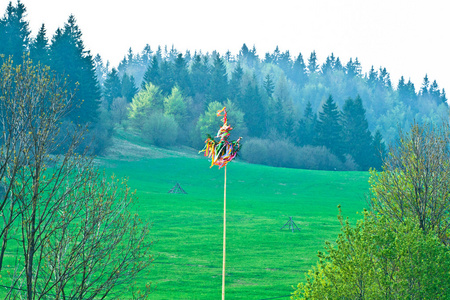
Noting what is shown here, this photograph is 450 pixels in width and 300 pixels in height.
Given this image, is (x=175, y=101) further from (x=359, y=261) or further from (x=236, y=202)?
(x=359, y=261)

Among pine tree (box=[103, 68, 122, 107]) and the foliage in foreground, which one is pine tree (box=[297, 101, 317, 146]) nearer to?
pine tree (box=[103, 68, 122, 107])

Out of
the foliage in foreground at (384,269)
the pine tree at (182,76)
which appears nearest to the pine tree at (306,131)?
the pine tree at (182,76)

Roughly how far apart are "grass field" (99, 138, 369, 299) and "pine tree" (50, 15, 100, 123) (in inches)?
317

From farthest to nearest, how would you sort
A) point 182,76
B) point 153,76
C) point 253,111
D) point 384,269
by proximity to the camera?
1. point 182,76
2. point 153,76
3. point 253,111
4. point 384,269

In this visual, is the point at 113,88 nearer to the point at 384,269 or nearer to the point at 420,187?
the point at 420,187

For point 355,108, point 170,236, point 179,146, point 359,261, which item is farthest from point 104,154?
point 359,261

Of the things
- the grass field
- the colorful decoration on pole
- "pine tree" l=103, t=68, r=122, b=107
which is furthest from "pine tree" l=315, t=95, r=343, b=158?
the colorful decoration on pole

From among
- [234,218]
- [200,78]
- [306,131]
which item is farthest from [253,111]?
[234,218]

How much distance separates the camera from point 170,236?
1657 inches

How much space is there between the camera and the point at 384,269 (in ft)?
44.5

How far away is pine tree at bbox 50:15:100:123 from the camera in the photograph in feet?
256

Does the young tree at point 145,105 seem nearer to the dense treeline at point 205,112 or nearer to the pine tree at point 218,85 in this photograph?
the dense treeline at point 205,112

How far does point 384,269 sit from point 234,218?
3685cm

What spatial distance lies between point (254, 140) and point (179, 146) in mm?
14318
